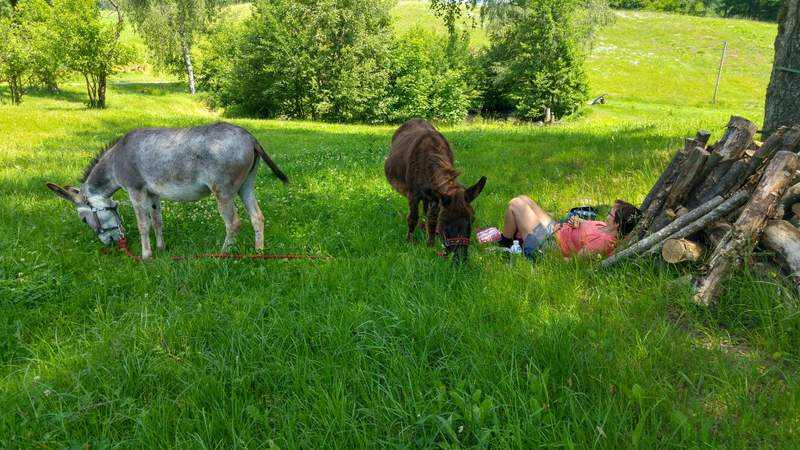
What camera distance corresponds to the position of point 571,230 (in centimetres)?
502

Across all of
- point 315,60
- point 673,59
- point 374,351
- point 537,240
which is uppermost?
point 673,59

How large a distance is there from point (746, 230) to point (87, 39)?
39.2m

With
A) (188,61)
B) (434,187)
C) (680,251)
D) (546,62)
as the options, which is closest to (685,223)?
(680,251)

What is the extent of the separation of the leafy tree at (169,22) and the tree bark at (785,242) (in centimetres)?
4874

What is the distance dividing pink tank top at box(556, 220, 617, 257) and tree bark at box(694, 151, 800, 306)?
1.30 m

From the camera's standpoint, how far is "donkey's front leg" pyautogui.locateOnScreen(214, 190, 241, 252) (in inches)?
223

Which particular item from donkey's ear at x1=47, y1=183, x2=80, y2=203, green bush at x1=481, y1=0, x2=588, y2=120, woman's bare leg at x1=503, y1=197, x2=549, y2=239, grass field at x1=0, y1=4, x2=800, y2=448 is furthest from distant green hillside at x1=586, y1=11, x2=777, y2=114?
donkey's ear at x1=47, y1=183, x2=80, y2=203

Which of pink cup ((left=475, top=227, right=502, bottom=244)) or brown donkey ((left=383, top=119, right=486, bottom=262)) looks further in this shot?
pink cup ((left=475, top=227, right=502, bottom=244))

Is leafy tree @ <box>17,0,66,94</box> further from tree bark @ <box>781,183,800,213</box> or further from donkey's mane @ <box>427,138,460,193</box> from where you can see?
tree bark @ <box>781,183,800,213</box>

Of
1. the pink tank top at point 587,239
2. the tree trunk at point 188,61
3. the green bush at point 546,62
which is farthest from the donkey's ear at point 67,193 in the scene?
the tree trunk at point 188,61

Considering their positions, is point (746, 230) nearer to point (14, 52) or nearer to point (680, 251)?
point (680, 251)

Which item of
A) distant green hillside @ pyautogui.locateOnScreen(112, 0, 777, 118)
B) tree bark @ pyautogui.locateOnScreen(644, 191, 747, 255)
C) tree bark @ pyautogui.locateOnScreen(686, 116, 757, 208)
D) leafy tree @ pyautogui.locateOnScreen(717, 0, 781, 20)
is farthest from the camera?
leafy tree @ pyautogui.locateOnScreen(717, 0, 781, 20)

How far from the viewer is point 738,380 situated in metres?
2.54

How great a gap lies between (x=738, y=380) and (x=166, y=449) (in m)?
3.28
